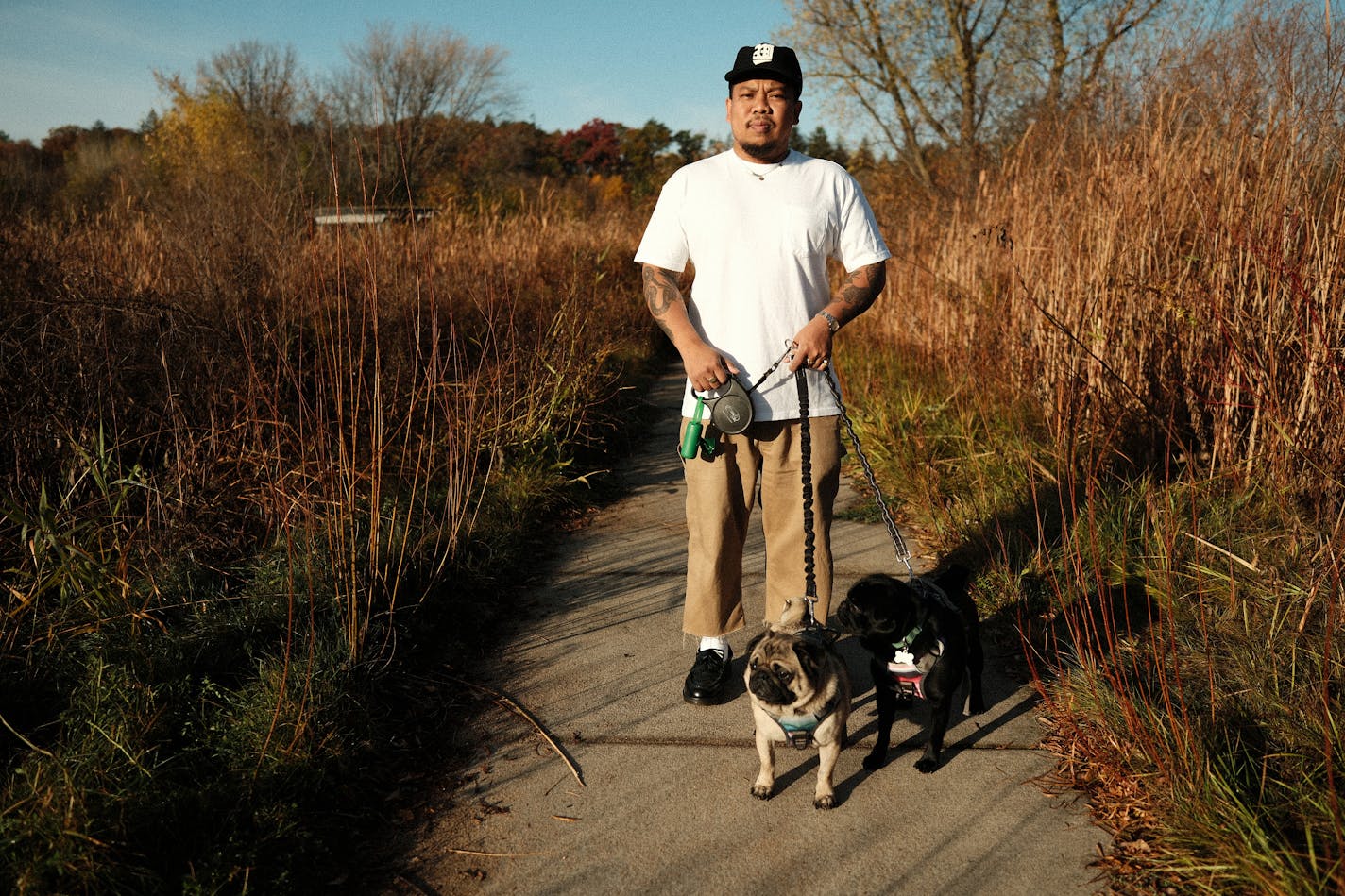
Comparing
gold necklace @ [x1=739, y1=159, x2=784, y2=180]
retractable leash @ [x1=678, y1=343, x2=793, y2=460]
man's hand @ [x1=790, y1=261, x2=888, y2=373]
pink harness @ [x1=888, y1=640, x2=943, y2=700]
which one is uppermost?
gold necklace @ [x1=739, y1=159, x2=784, y2=180]

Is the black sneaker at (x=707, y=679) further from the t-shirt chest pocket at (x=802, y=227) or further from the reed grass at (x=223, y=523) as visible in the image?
the t-shirt chest pocket at (x=802, y=227)

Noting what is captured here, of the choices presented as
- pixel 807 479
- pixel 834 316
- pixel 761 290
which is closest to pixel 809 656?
pixel 807 479

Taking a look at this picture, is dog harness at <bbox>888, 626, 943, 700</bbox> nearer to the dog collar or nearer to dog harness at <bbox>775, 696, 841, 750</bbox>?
the dog collar

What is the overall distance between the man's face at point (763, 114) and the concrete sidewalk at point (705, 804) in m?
2.03

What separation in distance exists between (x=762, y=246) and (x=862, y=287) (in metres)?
0.40

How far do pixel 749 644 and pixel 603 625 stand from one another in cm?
69

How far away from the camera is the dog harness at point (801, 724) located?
262cm

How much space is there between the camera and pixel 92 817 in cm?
224

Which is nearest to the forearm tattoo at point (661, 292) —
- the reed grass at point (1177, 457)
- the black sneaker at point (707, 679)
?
the black sneaker at point (707, 679)

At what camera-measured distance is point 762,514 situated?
11.1ft

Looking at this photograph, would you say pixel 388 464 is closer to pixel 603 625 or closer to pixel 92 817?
pixel 603 625

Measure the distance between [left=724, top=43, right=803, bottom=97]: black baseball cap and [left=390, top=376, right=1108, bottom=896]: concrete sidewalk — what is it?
225 cm

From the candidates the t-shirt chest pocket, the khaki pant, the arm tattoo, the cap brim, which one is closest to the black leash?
the khaki pant

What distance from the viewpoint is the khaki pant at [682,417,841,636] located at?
3.29 metres
